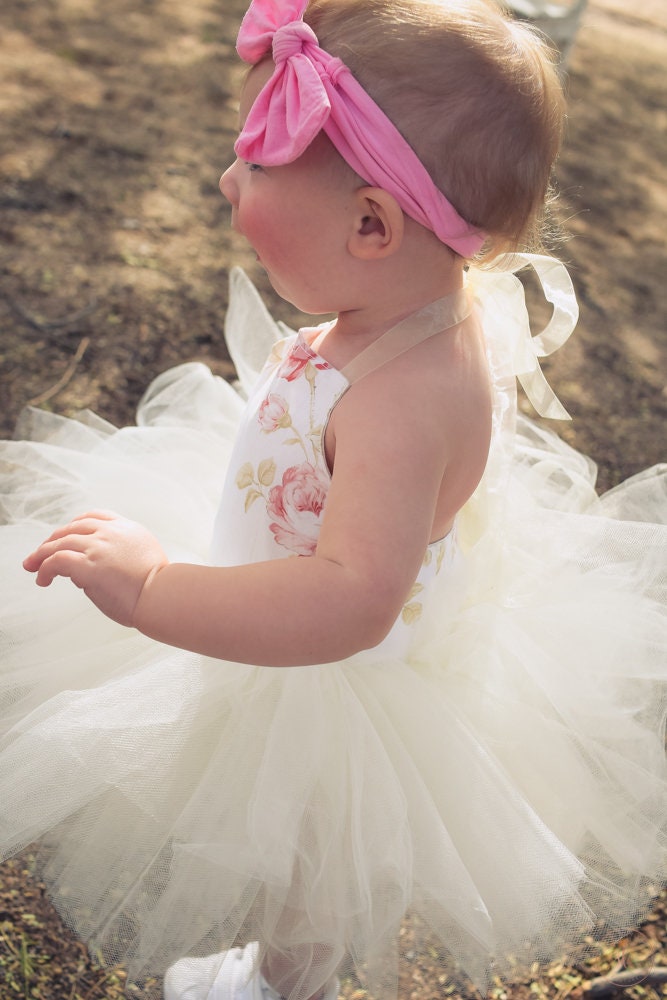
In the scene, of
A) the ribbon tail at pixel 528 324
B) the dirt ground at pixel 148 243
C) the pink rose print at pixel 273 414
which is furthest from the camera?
the dirt ground at pixel 148 243

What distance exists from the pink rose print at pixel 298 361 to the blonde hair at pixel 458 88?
259 millimetres

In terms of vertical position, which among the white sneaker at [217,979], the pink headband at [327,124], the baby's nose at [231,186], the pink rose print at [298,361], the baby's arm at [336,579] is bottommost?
the white sneaker at [217,979]

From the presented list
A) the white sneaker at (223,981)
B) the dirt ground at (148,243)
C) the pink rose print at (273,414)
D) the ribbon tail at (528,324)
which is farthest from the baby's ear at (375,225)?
the dirt ground at (148,243)

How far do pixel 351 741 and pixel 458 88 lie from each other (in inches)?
30.9

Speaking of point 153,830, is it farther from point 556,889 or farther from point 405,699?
point 556,889

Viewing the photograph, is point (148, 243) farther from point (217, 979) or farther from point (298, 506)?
point (217, 979)

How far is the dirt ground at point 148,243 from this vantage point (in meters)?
2.47

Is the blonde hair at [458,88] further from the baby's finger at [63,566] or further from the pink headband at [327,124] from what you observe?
the baby's finger at [63,566]

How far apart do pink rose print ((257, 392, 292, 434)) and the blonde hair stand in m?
0.33

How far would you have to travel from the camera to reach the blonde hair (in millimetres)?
1076

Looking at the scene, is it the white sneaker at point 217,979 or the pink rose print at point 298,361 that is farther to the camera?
the white sneaker at point 217,979

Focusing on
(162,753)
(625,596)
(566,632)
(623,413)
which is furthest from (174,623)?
(623,413)

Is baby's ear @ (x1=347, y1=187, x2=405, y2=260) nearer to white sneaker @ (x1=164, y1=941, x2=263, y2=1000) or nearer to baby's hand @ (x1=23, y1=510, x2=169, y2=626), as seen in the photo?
baby's hand @ (x1=23, y1=510, x2=169, y2=626)

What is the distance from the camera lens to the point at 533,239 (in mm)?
1287
